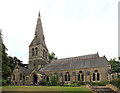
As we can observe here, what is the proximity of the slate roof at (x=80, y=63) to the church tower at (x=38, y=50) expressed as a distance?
3450 mm

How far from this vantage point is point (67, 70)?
1454 inches

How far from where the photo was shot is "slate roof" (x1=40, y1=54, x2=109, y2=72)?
3442cm

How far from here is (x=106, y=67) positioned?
3189 cm

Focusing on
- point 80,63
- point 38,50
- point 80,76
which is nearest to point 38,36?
point 38,50

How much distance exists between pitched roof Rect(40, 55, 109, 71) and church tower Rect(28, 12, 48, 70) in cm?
345

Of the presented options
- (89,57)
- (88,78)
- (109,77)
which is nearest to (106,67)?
(109,77)

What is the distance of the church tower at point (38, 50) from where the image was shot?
147ft

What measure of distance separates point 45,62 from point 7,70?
77.0 ft

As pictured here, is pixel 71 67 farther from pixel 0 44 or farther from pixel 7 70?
pixel 0 44

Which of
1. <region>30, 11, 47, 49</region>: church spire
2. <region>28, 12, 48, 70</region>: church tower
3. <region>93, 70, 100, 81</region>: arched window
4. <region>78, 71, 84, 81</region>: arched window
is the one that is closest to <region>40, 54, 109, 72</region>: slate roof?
<region>78, 71, 84, 81</region>: arched window

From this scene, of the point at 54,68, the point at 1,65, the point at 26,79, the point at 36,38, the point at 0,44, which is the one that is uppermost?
the point at 36,38

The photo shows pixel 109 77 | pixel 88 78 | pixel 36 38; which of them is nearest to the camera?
pixel 109 77

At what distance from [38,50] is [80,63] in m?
17.0

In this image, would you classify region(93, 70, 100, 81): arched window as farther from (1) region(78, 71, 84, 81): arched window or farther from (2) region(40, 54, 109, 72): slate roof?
(1) region(78, 71, 84, 81): arched window
